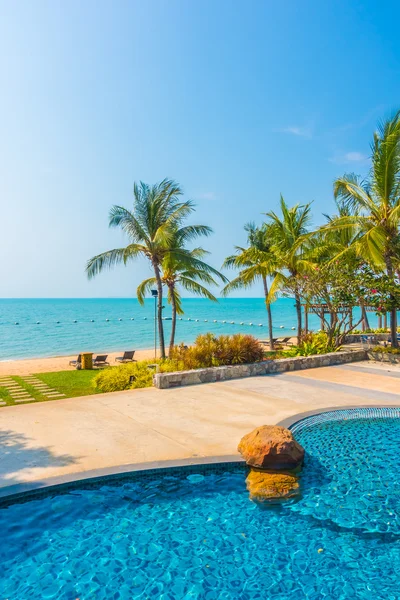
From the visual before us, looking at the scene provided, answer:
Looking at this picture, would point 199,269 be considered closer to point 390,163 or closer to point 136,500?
point 390,163

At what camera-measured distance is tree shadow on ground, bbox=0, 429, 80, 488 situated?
17.9ft

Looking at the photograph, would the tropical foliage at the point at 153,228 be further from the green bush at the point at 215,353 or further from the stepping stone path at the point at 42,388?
the stepping stone path at the point at 42,388

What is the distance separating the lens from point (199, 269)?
54.7 ft

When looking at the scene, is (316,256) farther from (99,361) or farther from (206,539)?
(206,539)

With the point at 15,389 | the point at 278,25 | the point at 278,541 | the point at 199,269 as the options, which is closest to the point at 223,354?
the point at 199,269

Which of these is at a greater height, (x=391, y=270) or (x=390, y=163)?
(x=390, y=163)

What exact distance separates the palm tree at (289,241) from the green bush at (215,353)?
656 centimetres

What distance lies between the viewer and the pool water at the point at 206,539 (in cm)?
375

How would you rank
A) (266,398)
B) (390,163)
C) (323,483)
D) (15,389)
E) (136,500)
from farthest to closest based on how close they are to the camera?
(390,163) → (15,389) → (266,398) → (323,483) → (136,500)

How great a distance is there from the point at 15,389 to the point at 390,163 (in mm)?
14305

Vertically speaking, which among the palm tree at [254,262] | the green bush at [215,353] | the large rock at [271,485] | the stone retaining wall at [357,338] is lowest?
the large rock at [271,485]

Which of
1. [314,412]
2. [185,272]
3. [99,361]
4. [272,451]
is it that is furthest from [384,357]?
[99,361]

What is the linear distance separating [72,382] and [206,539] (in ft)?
33.2

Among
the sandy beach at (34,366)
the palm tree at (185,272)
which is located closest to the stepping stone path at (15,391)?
the sandy beach at (34,366)
